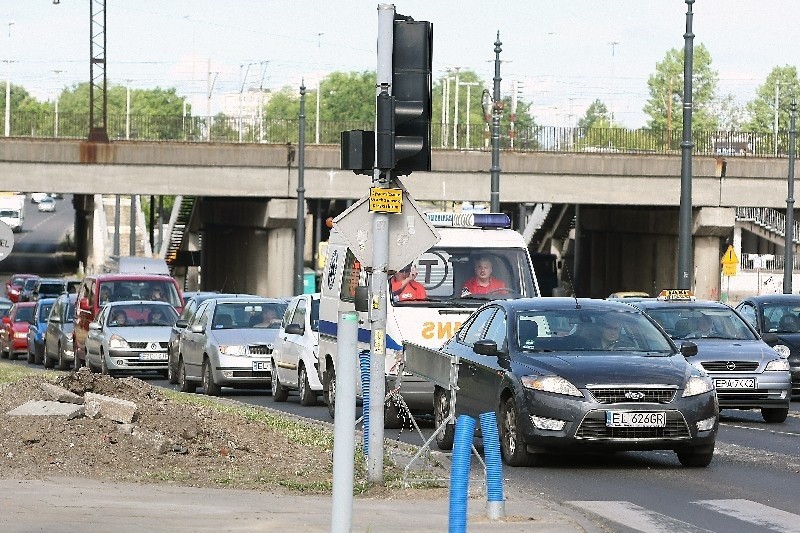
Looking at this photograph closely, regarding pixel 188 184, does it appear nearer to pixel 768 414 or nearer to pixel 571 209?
pixel 571 209

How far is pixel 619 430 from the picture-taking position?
15406 millimetres

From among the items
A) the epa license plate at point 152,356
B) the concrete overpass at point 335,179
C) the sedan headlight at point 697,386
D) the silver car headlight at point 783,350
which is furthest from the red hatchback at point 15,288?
the sedan headlight at point 697,386

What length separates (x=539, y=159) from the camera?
6112 centimetres

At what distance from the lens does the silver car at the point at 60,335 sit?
40219 millimetres

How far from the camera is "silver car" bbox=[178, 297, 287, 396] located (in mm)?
28875

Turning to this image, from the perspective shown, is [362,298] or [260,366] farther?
[260,366]

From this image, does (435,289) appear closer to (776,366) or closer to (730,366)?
(730,366)

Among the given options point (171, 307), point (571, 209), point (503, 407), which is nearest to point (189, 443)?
point (503, 407)

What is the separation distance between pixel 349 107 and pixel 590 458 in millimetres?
173791

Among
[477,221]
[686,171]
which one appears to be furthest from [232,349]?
[686,171]

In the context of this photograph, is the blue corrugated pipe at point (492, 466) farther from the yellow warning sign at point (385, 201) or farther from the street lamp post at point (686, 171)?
the street lamp post at point (686, 171)

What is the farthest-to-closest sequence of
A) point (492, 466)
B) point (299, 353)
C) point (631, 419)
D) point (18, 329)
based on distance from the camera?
point (18, 329) < point (299, 353) < point (631, 419) < point (492, 466)

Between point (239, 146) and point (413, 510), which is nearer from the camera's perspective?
point (413, 510)

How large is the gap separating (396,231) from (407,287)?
7.44 m
